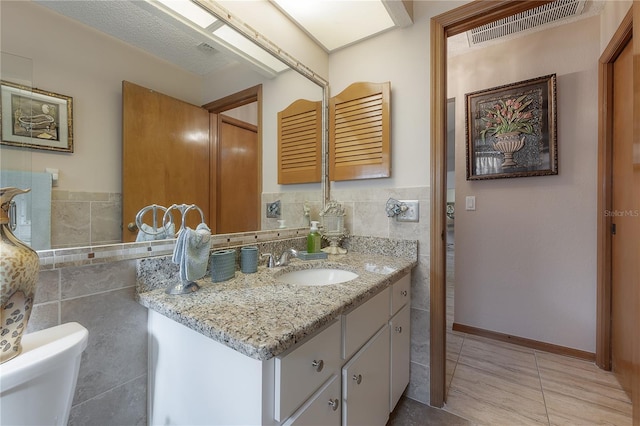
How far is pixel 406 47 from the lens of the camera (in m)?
1.47

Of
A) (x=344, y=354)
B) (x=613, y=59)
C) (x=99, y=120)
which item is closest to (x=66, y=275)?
(x=99, y=120)

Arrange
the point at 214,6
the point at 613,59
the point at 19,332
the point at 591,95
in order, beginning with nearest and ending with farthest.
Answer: the point at 19,332
the point at 214,6
the point at 613,59
the point at 591,95

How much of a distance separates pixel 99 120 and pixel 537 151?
2.56 meters

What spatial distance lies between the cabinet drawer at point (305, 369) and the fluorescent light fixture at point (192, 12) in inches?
48.8

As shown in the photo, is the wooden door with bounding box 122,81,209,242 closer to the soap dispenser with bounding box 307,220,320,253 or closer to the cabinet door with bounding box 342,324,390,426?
the soap dispenser with bounding box 307,220,320,253

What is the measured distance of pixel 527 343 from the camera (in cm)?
200

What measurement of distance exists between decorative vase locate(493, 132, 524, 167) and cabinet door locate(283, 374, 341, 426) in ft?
6.80

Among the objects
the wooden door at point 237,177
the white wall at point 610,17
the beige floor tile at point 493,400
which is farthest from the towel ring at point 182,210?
the white wall at point 610,17

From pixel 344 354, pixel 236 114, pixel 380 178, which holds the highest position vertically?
pixel 236 114

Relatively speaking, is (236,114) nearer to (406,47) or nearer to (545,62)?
(406,47)

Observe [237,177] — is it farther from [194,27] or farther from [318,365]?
[318,365]

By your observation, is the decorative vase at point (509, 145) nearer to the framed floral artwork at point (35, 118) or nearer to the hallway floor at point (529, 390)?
the hallway floor at point (529, 390)

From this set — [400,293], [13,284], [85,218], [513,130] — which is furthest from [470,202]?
[13,284]

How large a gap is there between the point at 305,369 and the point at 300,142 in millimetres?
1281
